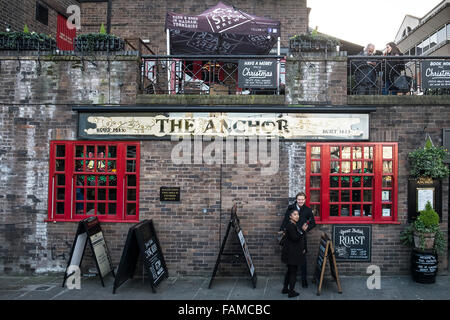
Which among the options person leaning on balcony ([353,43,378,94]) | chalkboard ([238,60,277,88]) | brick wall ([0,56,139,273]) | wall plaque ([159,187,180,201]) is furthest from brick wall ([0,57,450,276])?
chalkboard ([238,60,277,88])

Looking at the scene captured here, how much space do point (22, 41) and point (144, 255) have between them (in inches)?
232

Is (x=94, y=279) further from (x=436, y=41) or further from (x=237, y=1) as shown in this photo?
(x=436, y=41)

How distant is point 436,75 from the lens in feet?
25.5

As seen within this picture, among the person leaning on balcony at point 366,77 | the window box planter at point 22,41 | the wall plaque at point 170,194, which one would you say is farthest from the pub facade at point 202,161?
the person leaning on balcony at point 366,77

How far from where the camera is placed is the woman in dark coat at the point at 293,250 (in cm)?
627

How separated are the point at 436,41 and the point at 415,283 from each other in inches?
962

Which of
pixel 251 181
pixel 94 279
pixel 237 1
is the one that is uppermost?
pixel 237 1

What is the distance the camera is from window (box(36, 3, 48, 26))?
11.6 meters

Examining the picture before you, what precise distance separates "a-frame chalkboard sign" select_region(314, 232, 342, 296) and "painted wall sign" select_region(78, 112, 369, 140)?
2377mm

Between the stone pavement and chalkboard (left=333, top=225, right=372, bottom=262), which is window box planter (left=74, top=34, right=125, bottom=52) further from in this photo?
chalkboard (left=333, top=225, right=372, bottom=262)

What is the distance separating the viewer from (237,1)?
489 inches

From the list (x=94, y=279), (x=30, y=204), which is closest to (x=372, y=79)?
(x=94, y=279)

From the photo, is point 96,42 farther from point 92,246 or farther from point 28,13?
point 28,13

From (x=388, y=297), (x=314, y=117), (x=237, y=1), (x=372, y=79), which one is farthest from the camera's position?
(x=237, y=1)
